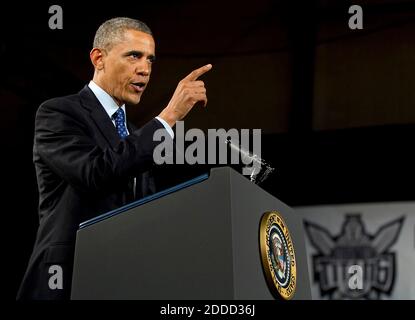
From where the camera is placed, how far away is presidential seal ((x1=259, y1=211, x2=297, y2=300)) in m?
1.23

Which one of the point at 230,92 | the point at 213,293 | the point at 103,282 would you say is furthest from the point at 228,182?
the point at 230,92

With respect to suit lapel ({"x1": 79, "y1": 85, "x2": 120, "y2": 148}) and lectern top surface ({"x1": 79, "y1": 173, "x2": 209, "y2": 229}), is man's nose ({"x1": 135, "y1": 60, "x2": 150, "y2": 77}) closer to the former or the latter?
suit lapel ({"x1": 79, "y1": 85, "x2": 120, "y2": 148})

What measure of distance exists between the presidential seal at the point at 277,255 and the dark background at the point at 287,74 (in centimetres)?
274

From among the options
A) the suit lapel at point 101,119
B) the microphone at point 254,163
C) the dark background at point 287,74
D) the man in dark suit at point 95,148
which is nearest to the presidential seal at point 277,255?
the microphone at point 254,163

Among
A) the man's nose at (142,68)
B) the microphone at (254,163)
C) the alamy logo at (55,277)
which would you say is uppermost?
the man's nose at (142,68)

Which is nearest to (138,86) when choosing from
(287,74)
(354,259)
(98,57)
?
(98,57)

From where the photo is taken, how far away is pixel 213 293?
110cm

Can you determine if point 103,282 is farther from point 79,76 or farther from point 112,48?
point 79,76

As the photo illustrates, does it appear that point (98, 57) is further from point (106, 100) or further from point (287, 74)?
point (287, 74)

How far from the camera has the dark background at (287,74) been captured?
13.2 feet

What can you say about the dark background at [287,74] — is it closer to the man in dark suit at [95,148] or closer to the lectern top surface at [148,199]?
the man in dark suit at [95,148]

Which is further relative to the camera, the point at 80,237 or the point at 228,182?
the point at 80,237

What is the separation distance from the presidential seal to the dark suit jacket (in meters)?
0.29
